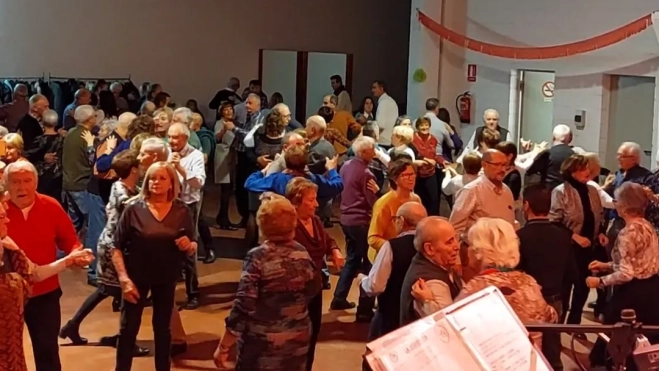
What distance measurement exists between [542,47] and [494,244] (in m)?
8.23

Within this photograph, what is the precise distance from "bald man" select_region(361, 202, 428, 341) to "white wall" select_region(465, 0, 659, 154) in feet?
21.3

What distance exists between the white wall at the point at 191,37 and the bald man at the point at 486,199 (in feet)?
30.6

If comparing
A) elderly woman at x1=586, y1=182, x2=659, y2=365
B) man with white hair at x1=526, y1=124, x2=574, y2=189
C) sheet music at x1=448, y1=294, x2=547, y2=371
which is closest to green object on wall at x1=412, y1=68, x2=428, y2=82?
man with white hair at x1=526, y1=124, x2=574, y2=189

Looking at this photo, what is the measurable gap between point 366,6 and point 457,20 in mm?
4806

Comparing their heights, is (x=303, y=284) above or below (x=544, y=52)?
below

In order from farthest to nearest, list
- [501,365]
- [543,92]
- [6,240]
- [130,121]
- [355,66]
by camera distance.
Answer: [355,66] → [543,92] → [130,121] → [6,240] → [501,365]

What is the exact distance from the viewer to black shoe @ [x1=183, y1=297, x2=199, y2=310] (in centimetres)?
688

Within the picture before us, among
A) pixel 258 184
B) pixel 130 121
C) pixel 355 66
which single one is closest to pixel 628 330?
pixel 258 184

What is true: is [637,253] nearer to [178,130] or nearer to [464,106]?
[178,130]

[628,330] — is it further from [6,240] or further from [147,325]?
[147,325]

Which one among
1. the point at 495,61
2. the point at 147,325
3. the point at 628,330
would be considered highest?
the point at 495,61

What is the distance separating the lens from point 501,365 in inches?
86.8

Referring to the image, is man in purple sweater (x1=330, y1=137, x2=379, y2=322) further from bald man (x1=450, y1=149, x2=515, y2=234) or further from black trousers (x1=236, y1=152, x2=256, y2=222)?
black trousers (x1=236, y1=152, x2=256, y2=222)

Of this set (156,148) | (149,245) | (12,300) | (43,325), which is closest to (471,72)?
(156,148)
